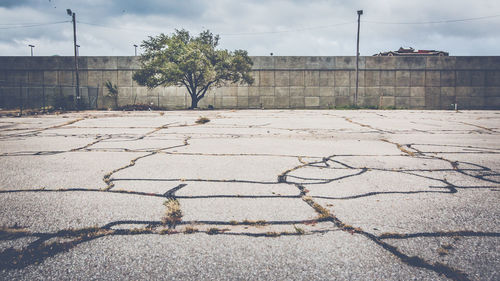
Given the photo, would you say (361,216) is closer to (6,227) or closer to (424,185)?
(424,185)

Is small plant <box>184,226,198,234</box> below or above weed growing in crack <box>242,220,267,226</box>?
below

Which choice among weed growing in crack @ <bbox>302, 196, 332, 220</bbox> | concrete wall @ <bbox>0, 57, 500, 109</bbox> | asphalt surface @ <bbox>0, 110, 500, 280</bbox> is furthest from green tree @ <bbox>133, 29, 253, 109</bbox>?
weed growing in crack @ <bbox>302, 196, 332, 220</bbox>

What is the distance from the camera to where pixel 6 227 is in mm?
2092

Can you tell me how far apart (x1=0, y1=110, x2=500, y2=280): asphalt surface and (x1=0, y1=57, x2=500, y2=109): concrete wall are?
1854 cm

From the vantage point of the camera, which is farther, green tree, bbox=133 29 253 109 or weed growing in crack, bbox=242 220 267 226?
green tree, bbox=133 29 253 109

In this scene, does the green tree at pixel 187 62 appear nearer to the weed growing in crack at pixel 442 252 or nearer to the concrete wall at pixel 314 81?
the concrete wall at pixel 314 81

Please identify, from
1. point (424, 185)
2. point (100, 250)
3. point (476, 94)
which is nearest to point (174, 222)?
point (100, 250)

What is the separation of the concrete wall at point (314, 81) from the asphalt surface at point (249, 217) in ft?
60.8

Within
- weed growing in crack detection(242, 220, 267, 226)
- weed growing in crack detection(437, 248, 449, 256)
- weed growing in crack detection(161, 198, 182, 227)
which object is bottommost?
weed growing in crack detection(437, 248, 449, 256)

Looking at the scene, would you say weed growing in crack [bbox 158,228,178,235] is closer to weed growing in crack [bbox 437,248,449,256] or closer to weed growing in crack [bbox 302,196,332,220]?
weed growing in crack [bbox 302,196,332,220]

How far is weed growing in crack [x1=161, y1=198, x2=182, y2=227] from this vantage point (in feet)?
7.25

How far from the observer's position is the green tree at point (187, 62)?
18406 millimetres

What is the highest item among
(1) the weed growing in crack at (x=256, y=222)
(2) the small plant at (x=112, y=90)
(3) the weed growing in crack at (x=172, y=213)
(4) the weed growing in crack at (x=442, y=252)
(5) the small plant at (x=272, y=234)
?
(2) the small plant at (x=112, y=90)

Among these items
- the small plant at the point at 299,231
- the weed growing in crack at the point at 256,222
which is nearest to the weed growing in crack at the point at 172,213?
the weed growing in crack at the point at 256,222
